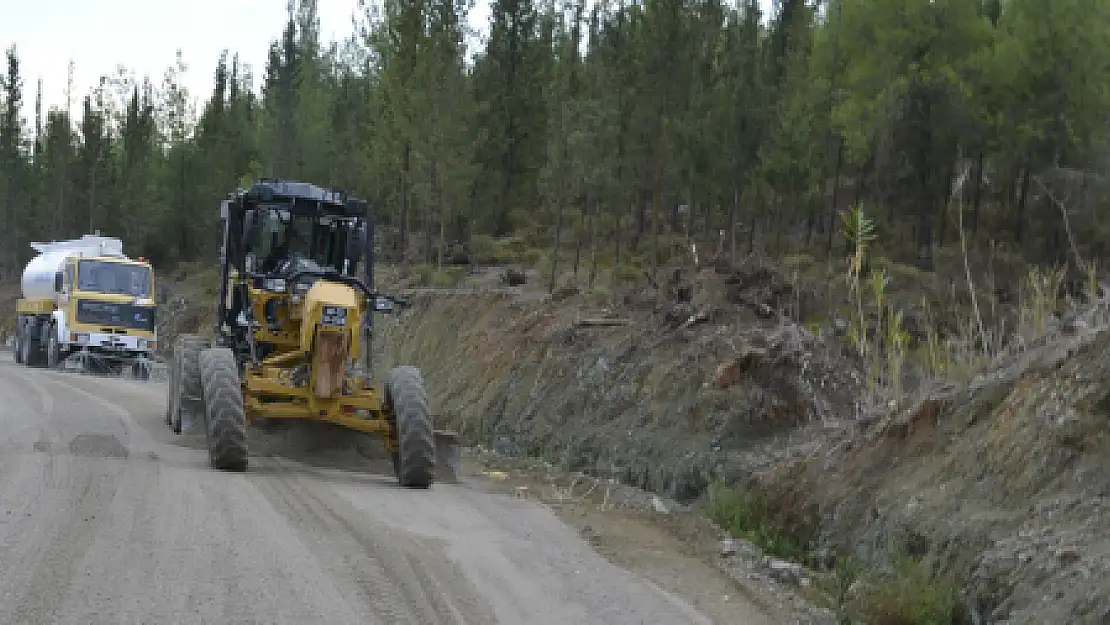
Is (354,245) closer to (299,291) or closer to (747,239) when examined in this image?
(299,291)

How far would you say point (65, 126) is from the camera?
221 ft

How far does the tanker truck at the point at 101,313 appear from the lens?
29906mm

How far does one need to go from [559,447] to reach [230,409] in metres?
5.98

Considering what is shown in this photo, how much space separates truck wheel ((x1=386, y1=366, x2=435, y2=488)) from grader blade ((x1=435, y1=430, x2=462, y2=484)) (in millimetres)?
826

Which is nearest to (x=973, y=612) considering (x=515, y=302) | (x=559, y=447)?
(x=559, y=447)

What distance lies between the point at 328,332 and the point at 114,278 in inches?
803

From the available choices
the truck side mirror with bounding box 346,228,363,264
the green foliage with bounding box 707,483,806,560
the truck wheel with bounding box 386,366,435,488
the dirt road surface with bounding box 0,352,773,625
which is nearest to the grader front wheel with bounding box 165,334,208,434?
the dirt road surface with bounding box 0,352,773,625

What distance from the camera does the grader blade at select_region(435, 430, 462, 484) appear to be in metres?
13.4

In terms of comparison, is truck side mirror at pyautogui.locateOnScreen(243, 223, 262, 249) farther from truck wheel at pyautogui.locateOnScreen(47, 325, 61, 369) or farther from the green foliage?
truck wheel at pyautogui.locateOnScreen(47, 325, 61, 369)

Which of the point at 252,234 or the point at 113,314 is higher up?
the point at 252,234

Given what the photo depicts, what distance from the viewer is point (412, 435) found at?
12133 mm

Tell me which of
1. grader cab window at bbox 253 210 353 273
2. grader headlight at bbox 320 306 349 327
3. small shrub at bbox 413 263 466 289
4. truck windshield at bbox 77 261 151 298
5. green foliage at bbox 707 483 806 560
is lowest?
green foliage at bbox 707 483 806 560

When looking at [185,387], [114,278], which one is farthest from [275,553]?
[114,278]

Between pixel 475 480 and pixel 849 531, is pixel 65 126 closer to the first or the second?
pixel 475 480
